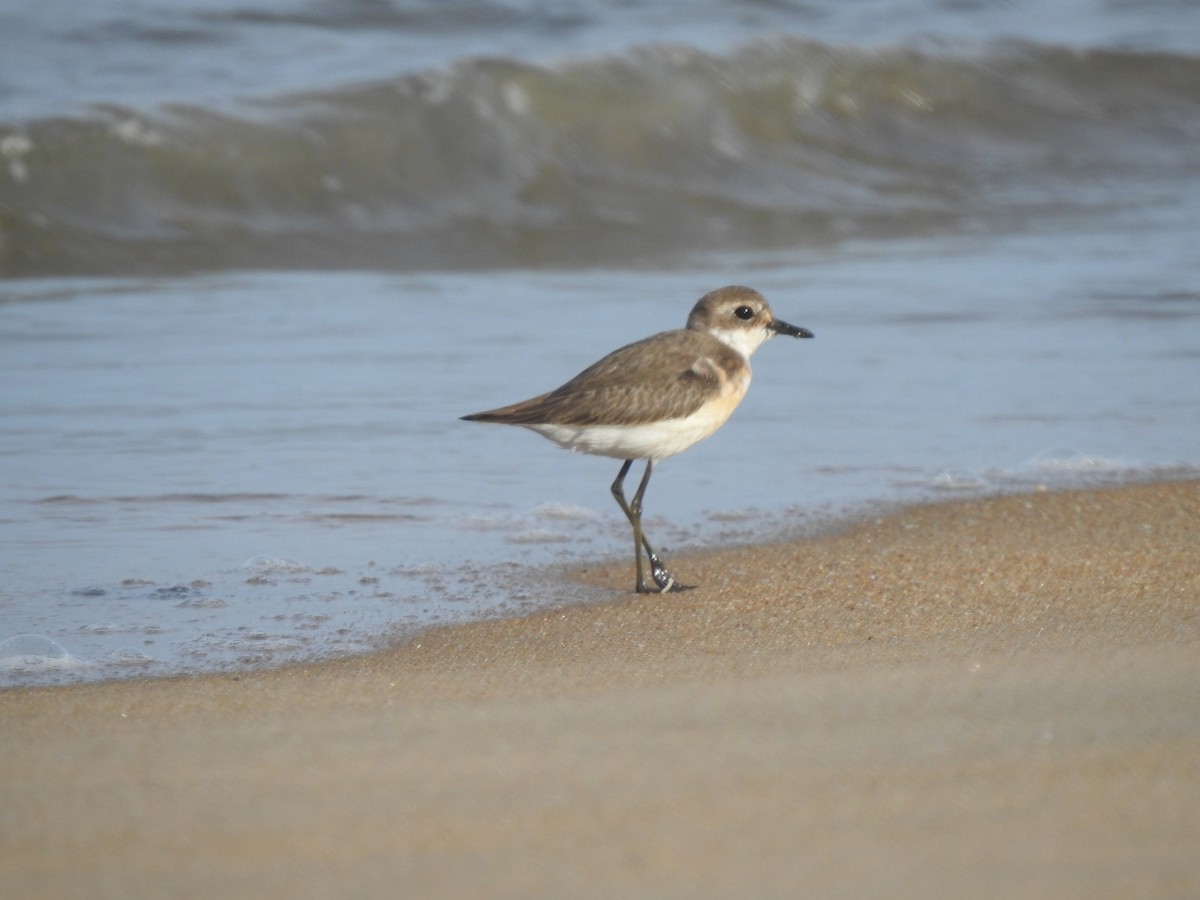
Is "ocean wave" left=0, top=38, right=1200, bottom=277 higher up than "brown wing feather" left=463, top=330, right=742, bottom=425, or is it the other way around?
"ocean wave" left=0, top=38, right=1200, bottom=277

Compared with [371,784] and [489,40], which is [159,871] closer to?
[371,784]

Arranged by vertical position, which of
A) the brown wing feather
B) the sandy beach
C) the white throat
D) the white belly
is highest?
the white throat

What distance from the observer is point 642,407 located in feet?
16.6

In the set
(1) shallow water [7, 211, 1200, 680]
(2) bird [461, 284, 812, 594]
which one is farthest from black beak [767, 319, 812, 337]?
(1) shallow water [7, 211, 1200, 680]

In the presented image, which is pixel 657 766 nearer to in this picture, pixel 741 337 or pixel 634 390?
pixel 634 390

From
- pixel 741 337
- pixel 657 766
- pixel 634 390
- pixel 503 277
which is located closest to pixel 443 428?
pixel 741 337

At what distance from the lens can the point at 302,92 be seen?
12.2m

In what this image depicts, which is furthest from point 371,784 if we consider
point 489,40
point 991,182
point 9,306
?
point 489,40

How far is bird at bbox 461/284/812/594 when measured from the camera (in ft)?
16.5

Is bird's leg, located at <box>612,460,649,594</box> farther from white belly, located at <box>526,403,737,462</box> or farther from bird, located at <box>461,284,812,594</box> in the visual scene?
white belly, located at <box>526,403,737,462</box>

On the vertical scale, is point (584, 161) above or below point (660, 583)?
above

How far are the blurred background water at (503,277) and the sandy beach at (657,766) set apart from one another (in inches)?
31.4

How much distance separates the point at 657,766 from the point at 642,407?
7.47ft

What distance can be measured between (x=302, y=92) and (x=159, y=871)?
33.7ft
